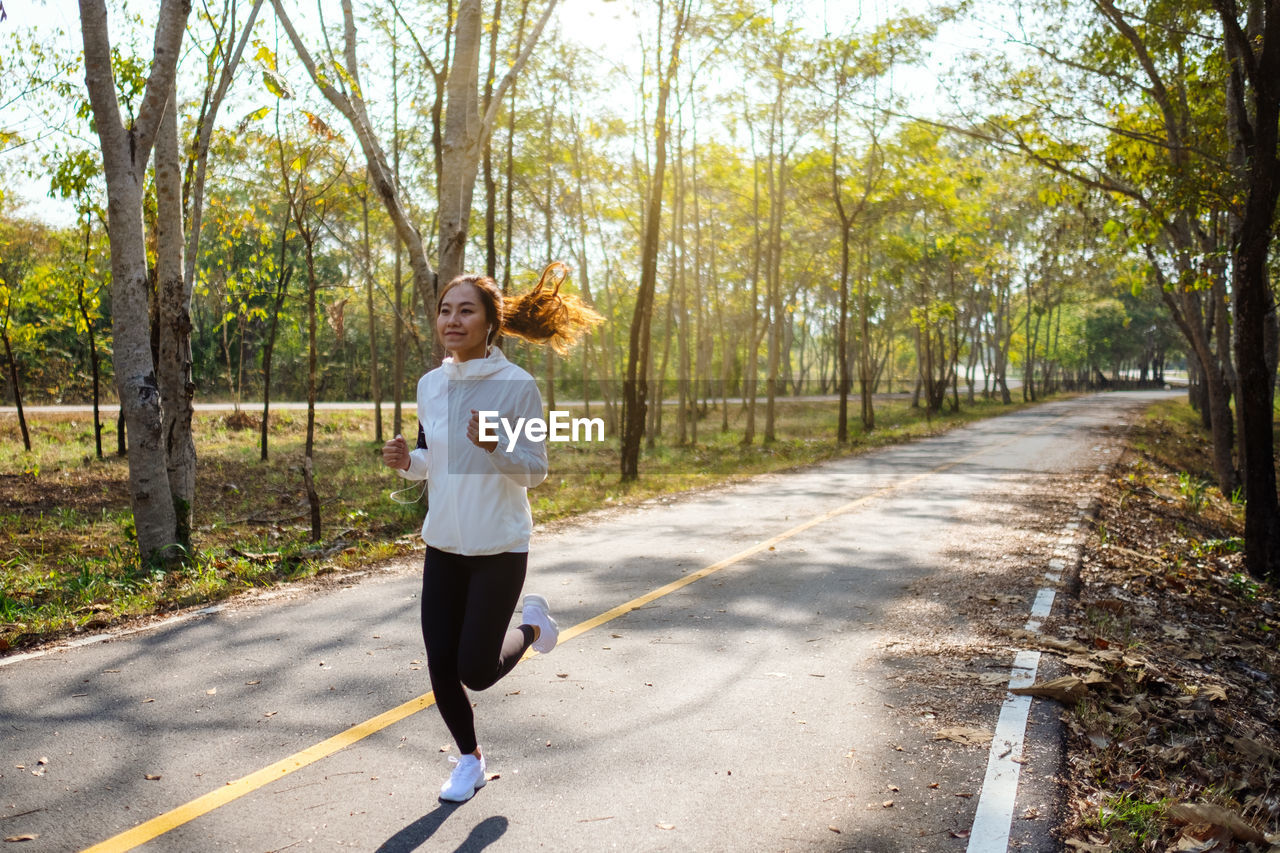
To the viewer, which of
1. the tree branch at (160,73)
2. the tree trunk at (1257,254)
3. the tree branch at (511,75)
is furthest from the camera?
the tree branch at (511,75)

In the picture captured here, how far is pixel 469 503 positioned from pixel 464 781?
3.75 feet

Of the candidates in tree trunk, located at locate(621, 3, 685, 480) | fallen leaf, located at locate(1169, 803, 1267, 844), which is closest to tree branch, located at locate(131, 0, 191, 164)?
fallen leaf, located at locate(1169, 803, 1267, 844)

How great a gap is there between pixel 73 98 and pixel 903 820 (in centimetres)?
1578

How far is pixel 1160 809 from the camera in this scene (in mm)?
4074

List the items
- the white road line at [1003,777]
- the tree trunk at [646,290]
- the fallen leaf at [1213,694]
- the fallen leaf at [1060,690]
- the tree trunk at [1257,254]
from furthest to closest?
the tree trunk at [646,290]
the tree trunk at [1257,254]
the fallen leaf at [1213,694]
the fallen leaf at [1060,690]
the white road line at [1003,777]

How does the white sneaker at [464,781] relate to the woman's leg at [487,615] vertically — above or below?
below

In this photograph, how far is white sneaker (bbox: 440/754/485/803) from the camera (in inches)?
155

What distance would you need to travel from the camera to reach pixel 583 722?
16.1ft

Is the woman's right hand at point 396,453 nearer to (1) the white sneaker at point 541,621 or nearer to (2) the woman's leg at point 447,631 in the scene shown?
(2) the woman's leg at point 447,631

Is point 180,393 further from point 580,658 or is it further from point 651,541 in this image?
point 580,658

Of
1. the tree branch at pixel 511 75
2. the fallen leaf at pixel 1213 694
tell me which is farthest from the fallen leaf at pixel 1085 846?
the tree branch at pixel 511 75

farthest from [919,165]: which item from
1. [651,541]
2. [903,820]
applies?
[903,820]

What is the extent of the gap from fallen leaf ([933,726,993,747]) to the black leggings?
2256mm

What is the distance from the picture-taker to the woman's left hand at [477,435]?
3607mm
